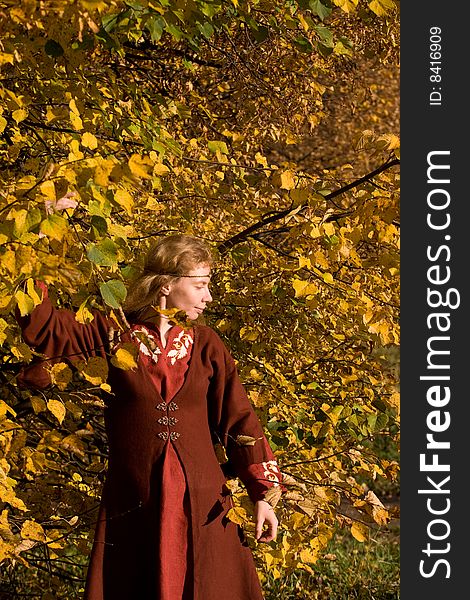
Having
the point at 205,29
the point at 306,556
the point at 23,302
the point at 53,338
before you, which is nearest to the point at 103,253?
the point at 23,302

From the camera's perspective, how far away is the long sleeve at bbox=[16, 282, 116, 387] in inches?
95.9

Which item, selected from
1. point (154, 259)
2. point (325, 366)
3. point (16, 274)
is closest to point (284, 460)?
point (325, 366)

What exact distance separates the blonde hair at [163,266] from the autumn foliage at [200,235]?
70mm

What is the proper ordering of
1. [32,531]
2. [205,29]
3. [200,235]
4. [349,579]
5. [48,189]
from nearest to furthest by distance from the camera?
[48,189]
[32,531]
[205,29]
[200,235]
[349,579]

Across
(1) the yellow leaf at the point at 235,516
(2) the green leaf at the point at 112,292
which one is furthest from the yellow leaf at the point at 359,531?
(2) the green leaf at the point at 112,292

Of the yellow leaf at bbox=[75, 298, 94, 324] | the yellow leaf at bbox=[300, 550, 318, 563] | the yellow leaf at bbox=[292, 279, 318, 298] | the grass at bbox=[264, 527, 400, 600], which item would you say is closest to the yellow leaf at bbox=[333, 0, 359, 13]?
the yellow leaf at bbox=[292, 279, 318, 298]

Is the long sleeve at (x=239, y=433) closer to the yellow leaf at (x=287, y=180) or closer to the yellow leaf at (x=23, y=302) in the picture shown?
the yellow leaf at (x=287, y=180)

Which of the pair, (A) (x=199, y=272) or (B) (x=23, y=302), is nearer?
(B) (x=23, y=302)

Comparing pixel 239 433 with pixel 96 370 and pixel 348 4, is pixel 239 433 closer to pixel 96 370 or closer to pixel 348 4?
pixel 96 370

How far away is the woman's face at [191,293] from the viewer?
9.00 ft

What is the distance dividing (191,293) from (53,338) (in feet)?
1.42

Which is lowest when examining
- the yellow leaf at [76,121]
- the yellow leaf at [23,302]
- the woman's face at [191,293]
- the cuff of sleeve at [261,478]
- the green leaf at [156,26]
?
the cuff of sleeve at [261,478]

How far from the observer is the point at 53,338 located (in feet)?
8.19

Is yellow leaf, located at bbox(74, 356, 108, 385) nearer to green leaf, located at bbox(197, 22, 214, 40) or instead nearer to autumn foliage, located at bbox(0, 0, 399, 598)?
autumn foliage, located at bbox(0, 0, 399, 598)
